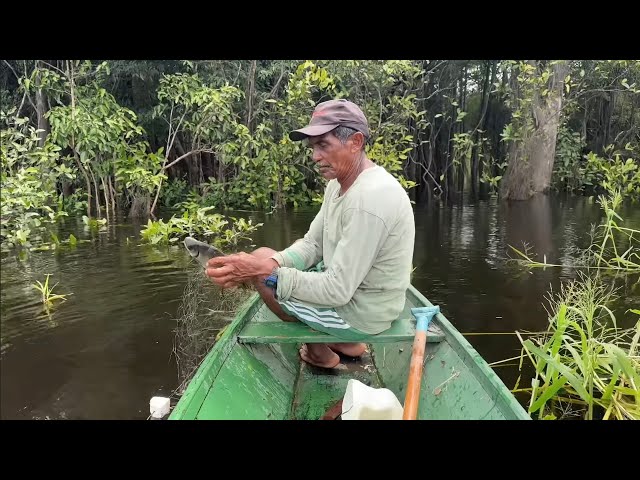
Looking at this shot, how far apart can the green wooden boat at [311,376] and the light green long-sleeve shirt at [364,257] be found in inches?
8.0

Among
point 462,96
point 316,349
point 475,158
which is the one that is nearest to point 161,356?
point 316,349

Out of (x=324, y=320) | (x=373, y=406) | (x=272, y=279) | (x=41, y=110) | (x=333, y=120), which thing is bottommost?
(x=373, y=406)

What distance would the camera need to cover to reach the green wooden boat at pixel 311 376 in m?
2.06

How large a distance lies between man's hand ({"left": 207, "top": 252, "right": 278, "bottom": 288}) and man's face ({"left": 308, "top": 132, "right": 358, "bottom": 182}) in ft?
1.74

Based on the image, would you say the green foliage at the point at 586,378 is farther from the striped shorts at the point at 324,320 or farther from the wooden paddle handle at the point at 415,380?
the striped shorts at the point at 324,320

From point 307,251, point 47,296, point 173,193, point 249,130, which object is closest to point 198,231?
point 47,296

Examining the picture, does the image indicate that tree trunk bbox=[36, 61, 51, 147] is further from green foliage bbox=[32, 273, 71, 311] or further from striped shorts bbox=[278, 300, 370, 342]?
striped shorts bbox=[278, 300, 370, 342]

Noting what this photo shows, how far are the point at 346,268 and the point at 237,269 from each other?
0.55 metres

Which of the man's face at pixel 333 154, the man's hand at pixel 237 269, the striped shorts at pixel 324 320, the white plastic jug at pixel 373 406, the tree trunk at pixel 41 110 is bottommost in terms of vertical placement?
the white plastic jug at pixel 373 406

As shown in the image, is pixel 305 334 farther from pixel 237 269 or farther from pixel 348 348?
pixel 348 348

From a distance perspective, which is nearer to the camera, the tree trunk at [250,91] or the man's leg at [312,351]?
the man's leg at [312,351]

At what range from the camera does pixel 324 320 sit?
2.47 metres

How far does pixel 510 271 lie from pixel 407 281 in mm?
4722

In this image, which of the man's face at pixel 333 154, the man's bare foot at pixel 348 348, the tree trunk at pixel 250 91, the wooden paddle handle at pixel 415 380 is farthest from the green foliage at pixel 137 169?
the wooden paddle handle at pixel 415 380
